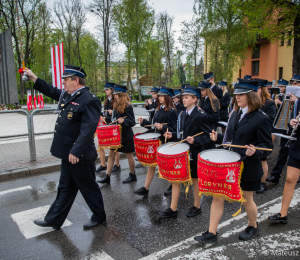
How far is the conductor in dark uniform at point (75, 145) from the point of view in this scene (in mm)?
3307

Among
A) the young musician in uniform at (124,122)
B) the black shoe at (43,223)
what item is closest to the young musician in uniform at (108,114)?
the young musician in uniform at (124,122)

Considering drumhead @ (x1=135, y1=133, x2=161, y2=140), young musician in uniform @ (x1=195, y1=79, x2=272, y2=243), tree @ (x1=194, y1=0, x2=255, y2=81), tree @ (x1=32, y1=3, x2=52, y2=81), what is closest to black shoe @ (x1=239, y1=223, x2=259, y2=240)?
young musician in uniform @ (x1=195, y1=79, x2=272, y2=243)

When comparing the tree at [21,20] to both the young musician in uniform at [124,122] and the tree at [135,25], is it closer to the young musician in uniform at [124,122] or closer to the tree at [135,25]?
the tree at [135,25]

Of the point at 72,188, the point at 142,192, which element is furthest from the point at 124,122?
the point at 72,188

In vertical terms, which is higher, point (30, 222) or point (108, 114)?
point (108, 114)

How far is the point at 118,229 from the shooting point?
3.62 meters

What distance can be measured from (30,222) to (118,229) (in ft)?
4.34

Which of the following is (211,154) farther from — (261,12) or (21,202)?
(261,12)

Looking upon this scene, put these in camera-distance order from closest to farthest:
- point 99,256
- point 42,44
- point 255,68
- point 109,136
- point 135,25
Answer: point 99,256 < point 109,136 < point 42,44 < point 135,25 < point 255,68

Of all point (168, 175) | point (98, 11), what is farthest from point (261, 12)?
point (98, 11)

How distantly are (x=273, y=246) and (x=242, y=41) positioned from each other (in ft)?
101

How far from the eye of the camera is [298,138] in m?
3.67

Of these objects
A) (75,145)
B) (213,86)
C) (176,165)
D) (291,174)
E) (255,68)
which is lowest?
(291,174)

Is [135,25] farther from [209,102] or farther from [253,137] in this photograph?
[253,137]
